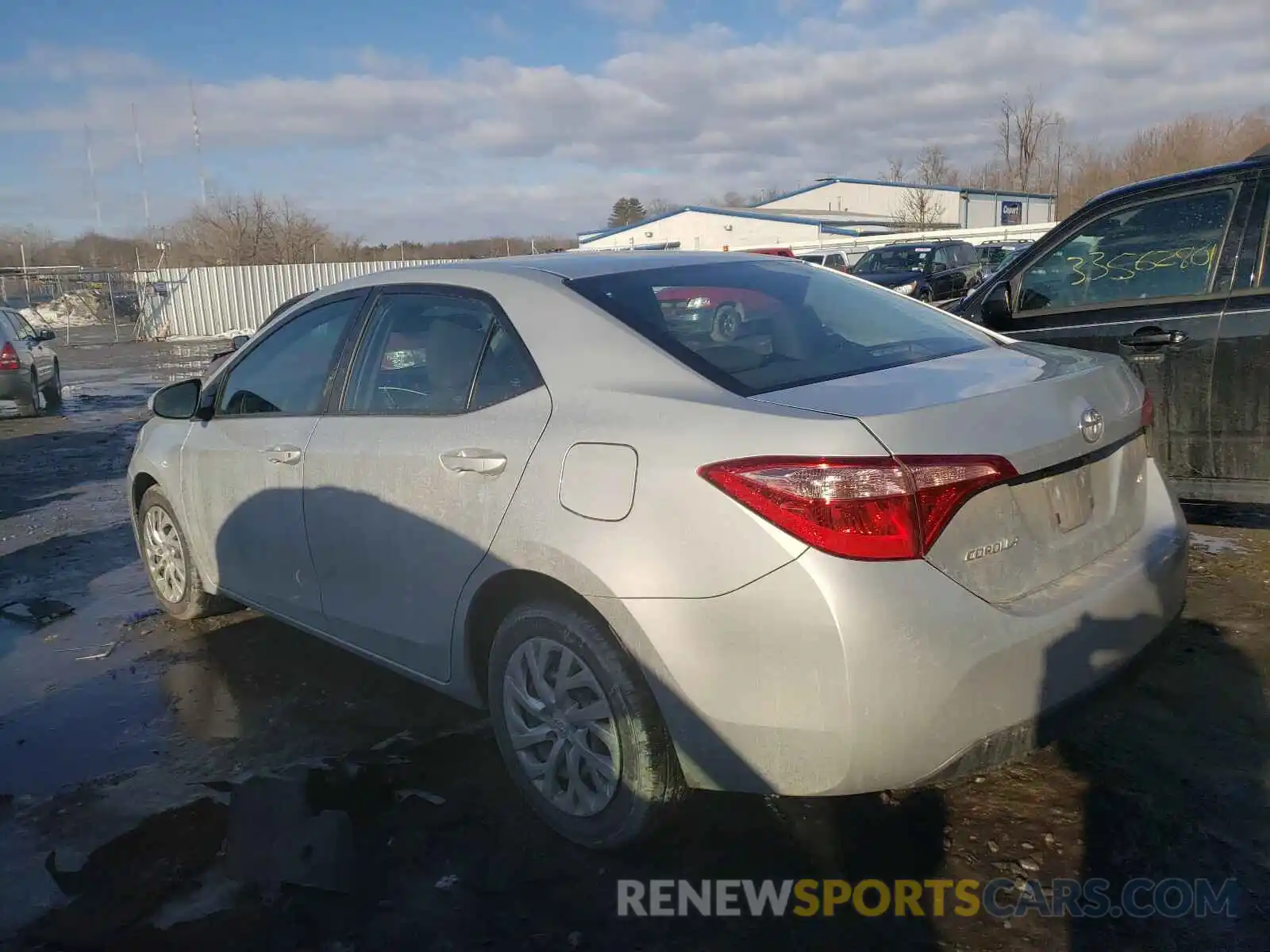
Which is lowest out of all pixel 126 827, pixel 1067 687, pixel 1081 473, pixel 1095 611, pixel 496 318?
pixel 126 827

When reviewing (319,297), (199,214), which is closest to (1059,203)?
(199,214)

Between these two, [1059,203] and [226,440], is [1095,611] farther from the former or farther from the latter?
[1059,203]

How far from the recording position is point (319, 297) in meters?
4.18

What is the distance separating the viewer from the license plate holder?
2.65 m

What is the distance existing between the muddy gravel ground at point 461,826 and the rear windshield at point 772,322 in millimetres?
1165

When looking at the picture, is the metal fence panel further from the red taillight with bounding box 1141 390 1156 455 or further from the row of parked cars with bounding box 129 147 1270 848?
the red taillight with bounding box 1141 390 1156 455

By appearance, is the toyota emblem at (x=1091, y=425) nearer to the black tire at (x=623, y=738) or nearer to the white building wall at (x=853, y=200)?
the black tire at (x=623, y=738)

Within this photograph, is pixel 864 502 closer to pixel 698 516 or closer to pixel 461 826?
pixel 698 516

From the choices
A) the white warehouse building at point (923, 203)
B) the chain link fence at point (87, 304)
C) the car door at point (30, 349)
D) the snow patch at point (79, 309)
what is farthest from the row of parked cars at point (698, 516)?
the white warehouse building at point (923, 203)

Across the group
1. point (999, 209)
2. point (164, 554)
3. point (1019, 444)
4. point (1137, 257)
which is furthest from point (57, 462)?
point (999, 209)

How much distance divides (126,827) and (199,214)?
51598 millimetres

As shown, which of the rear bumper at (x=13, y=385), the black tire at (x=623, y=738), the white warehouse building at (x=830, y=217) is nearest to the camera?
the black tire at (x=623, y=738)

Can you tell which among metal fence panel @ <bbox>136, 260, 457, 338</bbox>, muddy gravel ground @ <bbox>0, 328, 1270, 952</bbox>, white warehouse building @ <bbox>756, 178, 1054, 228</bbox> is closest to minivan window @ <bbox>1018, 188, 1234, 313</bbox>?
muddy gravel ground @ <bbox>0, 328, 1270, 952</bbox>

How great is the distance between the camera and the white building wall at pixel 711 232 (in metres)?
50.0
